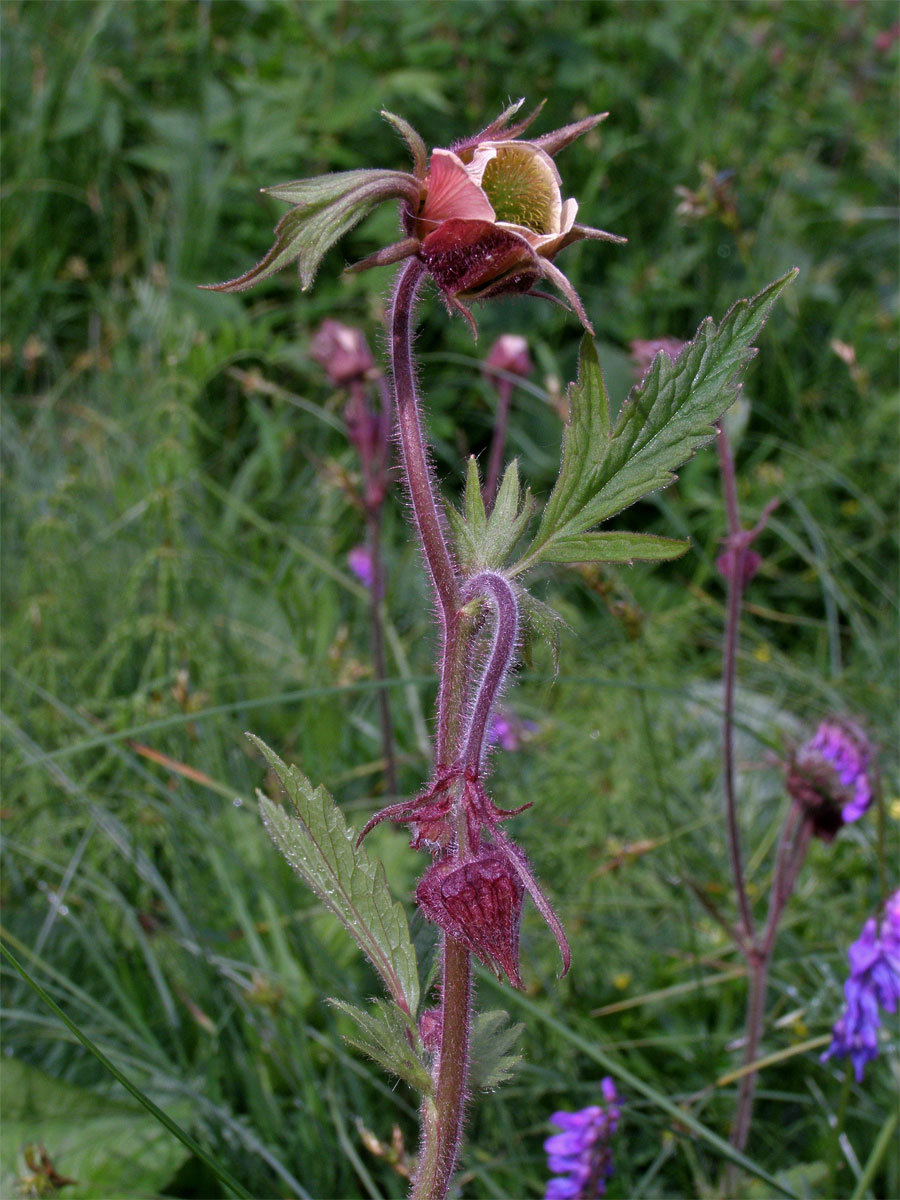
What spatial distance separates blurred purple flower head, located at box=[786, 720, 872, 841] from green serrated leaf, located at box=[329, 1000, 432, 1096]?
2.38 ft

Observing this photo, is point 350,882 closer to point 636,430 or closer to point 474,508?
point 474,508

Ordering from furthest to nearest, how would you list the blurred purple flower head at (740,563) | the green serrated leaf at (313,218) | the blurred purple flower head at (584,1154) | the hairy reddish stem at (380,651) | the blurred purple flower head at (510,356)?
the blurred purple flower head at (510,356), the hairy reddish stem at (380,651), the blurred purple flower head at (740,563), the blurred purple flower head at (584,1154), the green serrated leaf at (313,218)

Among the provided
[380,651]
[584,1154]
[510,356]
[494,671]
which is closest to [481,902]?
[494,671]

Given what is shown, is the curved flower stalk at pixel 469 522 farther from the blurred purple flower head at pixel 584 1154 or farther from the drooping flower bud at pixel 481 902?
the blurred purple flower head at pixel 584 1154

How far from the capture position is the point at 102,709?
6.23 feet

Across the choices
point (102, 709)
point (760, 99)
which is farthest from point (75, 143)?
point (760, 99)

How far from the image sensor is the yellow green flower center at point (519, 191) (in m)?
0.70

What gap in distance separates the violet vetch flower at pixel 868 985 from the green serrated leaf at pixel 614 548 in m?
0.72

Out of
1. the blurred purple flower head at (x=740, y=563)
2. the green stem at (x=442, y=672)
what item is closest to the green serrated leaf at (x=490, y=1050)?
the green stem at (x=442, y=672)

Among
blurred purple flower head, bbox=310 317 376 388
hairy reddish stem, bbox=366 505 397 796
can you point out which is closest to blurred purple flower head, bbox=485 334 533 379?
blurred purple flower head, bbox=310 317 376 388

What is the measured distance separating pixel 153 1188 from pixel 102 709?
0.88 metres

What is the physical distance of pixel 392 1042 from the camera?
0.75 meters

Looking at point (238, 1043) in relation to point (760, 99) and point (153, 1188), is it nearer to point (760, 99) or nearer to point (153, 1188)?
point (153, 1188)

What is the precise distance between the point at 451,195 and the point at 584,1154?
3.38 feet
